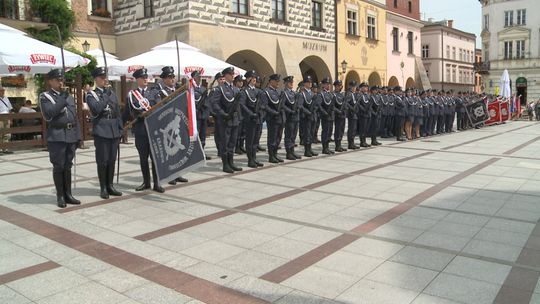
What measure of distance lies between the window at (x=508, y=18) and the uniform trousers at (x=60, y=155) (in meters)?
62.6

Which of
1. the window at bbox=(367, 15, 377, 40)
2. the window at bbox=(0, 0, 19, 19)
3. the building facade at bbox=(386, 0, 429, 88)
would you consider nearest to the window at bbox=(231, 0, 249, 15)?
the window at bbox=(0, 0, 19, 19)

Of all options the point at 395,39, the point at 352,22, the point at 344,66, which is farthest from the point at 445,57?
the point at 344,66

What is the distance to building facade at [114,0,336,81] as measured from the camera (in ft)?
71.5

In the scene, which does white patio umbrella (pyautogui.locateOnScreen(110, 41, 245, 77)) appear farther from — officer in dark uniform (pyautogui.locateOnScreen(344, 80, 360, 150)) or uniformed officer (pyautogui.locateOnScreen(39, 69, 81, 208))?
uniformed officer (pyautogui.locateOnScreen(39, 69, 81, 208))

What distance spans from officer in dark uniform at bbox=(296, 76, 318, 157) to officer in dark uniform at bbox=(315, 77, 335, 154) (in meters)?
0.34

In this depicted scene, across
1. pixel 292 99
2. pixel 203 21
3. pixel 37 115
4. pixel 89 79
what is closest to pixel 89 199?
pixel 292 99

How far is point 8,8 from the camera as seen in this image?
19828 millimetres

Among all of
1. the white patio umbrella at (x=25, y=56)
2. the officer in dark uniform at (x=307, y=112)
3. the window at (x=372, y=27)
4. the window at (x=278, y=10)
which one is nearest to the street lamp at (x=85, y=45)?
the white patio umbrella at (x=25, y=56)

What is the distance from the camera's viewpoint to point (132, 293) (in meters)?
4.10

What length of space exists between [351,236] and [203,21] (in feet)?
59.0

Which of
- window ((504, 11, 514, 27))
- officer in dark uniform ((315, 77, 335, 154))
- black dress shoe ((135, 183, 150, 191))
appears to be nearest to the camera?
black dress shoe ((135, 183, 150, 191))

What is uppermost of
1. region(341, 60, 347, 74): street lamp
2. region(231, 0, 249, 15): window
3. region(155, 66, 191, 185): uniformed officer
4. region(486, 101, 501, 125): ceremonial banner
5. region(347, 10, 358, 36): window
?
region(347, 10, 358, 36): window

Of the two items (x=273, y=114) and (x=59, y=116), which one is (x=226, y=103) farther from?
(x=59, y=116)

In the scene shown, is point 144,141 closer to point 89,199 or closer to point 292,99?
point 89,199
